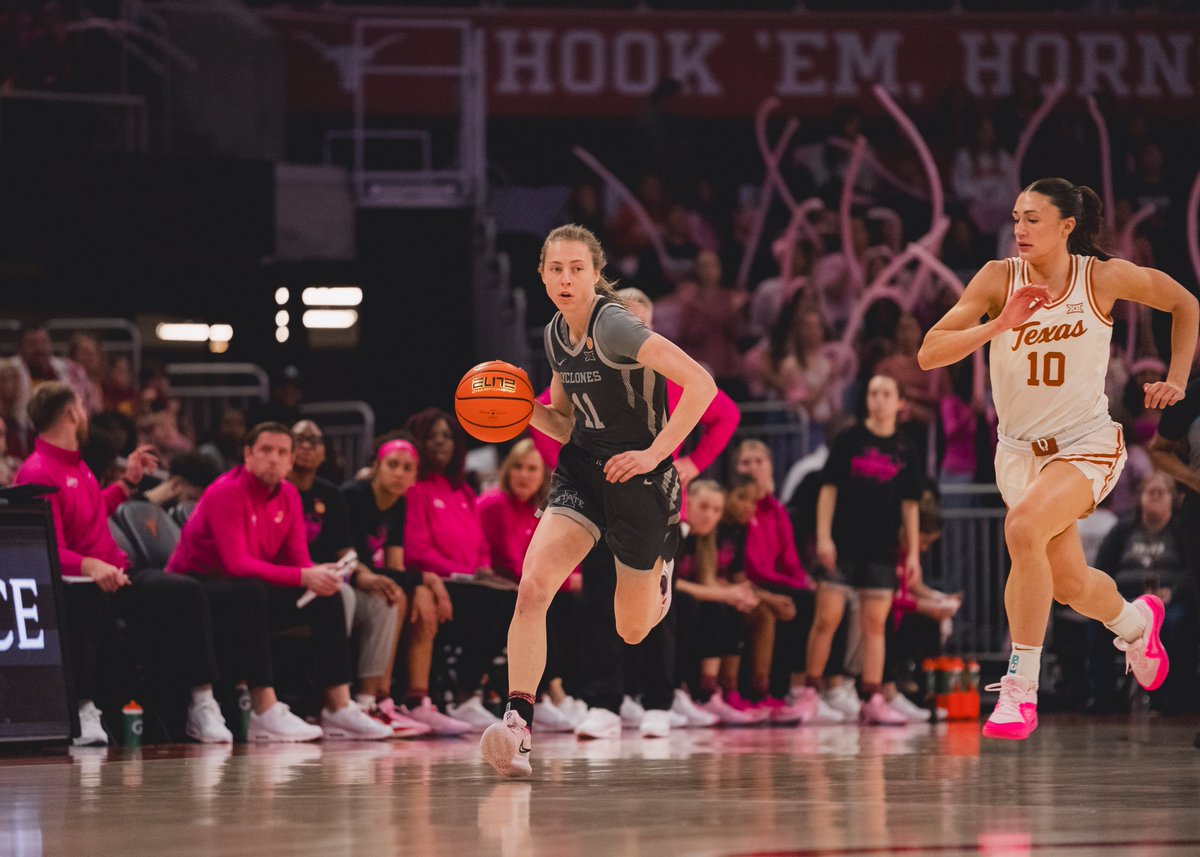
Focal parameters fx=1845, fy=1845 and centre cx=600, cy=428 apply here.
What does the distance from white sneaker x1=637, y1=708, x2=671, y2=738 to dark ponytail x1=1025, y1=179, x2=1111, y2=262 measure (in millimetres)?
3627

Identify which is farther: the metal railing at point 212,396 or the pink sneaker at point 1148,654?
the metal railing at point 212,396

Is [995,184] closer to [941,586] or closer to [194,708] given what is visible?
[941,586]

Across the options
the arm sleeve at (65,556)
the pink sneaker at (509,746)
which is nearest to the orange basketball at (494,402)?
the pink sneaker at (509,746)

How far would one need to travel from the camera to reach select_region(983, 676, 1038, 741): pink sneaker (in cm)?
699

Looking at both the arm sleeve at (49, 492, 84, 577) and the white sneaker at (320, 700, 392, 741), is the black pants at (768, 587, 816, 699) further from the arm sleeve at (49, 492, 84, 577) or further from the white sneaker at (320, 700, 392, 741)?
the arm sleeve at (49, 492, 84, 577)

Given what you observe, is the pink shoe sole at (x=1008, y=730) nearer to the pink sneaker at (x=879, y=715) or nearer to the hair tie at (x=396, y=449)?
the pink sneaker at (x=879, y=715)

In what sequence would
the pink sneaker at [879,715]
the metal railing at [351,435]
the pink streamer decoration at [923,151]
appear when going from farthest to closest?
1. the pink streamer decoration at [923,151]
2. the metal railing at [351,435]
3. the pink sneaker at [879,715]

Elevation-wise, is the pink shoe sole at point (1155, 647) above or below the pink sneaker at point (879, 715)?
above

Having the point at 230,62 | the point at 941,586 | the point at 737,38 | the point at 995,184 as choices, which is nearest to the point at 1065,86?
the point at 995,184

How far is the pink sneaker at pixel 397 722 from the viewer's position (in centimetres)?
984

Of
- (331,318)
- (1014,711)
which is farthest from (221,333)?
(1014,711)

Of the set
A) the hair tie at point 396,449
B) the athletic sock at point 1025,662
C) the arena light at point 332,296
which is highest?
the arena light at point 332,296

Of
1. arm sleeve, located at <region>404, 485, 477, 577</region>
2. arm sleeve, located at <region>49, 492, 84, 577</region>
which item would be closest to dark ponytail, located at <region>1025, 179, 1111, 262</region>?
arm sleeve, located at <region>404, 485, 477, 577</region>

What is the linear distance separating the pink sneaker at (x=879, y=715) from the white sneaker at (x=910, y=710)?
0.74ft
